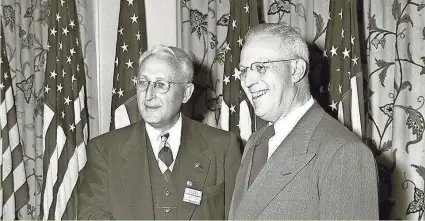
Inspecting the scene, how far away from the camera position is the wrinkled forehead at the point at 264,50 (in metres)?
1.81

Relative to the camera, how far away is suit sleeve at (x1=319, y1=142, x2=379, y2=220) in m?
1.56

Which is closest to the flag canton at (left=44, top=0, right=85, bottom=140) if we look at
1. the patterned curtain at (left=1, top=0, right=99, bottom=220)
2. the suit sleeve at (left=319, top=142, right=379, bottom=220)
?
the patterned curtain at (left=1, top=0, right=99, bottom=220)

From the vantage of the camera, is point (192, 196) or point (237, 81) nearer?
point (192, 196)

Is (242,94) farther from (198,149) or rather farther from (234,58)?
(198,149)

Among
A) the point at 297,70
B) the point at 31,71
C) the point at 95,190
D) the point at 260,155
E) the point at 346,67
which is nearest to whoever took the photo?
the point at 297,70

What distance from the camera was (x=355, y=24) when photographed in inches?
112

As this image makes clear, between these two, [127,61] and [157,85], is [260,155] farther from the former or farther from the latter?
[127,61]

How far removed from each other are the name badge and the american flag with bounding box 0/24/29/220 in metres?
1.41

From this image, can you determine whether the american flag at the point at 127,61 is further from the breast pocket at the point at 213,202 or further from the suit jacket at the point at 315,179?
the suit jacket at the point at 315,179

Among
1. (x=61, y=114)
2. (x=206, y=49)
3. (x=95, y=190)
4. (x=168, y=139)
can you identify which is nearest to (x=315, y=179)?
(x=168, y=139)

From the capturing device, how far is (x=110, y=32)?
3.28 metres

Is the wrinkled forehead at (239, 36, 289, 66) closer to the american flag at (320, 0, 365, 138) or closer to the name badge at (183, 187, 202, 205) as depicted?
the name badge at (183, 187, 202, 205)

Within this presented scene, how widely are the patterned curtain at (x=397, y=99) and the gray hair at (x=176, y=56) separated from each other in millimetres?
1031

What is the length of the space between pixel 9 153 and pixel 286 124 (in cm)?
199
